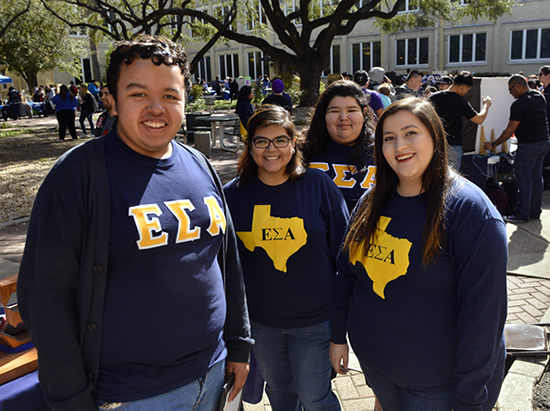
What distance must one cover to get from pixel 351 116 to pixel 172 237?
1.62 metres

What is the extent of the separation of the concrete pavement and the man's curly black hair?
231 centimetres

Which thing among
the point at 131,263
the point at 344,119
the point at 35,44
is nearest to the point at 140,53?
the point at 131,263

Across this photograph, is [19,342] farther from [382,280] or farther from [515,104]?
[515,104]

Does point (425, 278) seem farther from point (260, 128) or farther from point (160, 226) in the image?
point (260, 128)

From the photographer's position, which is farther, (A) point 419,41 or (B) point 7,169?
(A) point 419,41

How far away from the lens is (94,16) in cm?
2381

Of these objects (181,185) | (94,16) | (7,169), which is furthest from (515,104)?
(94,16)

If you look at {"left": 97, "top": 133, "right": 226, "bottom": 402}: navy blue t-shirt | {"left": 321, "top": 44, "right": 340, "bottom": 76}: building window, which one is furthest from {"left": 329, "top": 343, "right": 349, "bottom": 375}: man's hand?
{"left": 321, "top": 44, "right": 340, "bottom": 76}: building window

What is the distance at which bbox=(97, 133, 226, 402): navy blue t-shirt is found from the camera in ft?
5.10

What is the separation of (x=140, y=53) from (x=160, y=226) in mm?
592

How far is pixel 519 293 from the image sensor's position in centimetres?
474

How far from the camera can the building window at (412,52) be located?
3803 centimetres

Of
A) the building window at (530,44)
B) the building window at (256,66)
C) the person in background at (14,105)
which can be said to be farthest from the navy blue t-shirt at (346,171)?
the building window at (256,66)

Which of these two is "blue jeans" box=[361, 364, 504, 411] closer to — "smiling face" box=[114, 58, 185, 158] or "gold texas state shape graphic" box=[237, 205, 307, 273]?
"gold texas state shape graphic" box=[237, 205, 307, 273]
